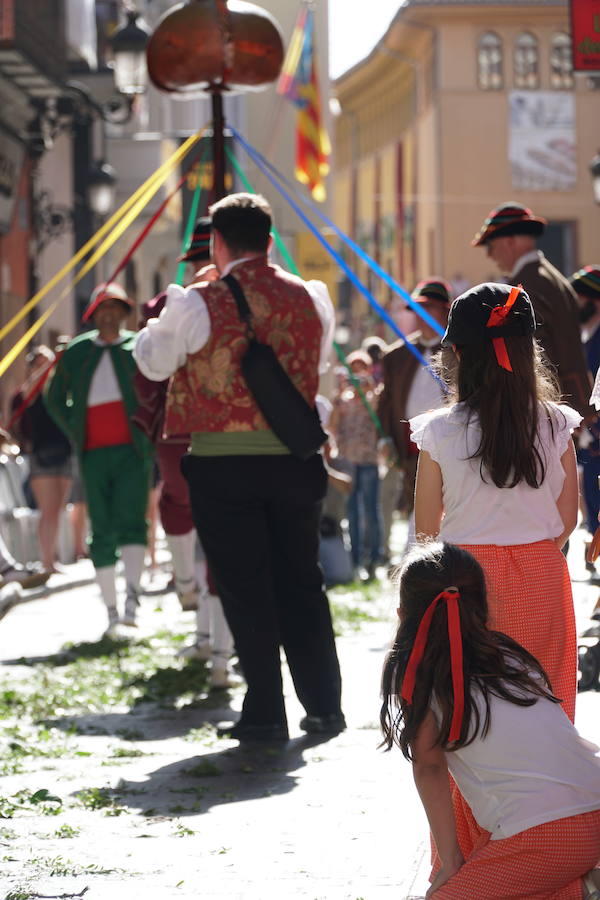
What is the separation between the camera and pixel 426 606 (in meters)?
4.65

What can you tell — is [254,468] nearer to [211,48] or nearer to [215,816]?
[215,816]

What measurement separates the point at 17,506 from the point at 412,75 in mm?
50997

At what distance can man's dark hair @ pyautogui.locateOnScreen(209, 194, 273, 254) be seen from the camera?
→ 7730 mm

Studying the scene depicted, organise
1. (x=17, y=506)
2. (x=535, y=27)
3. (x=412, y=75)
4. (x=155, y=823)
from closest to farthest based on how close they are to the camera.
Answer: (x=155, y=823) → (x=17, y=506) → (x=535, y=27) → (x=412, y=75)

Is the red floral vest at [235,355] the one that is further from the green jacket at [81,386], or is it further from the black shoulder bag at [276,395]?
the green jacket at [81,386]

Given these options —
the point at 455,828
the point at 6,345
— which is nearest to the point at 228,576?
the point at 455,828

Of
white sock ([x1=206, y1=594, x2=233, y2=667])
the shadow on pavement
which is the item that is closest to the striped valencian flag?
white sock ([x1=206, y1=594, x2=233, y2=667])

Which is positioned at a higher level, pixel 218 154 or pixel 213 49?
pixel 213 49

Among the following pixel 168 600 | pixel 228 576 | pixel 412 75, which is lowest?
pixel 168 600

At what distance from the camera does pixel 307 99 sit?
2550cm

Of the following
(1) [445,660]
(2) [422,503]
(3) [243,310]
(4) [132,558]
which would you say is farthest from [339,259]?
(1) [445,660]

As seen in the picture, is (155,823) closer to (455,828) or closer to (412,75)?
(455,828)

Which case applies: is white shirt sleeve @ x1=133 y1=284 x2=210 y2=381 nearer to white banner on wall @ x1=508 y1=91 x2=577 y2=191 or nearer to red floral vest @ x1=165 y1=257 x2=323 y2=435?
red floral vest @ x1=165 y1=257 x2=323 y2=435

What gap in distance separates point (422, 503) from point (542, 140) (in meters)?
55.2
